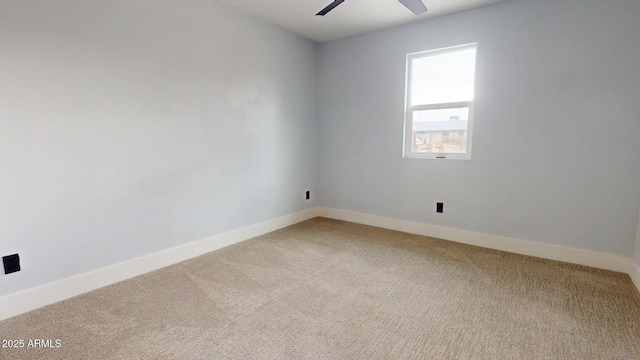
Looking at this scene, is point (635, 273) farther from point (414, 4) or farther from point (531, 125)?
point (414, 4)

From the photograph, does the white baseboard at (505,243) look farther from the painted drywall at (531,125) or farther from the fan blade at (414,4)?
the fan blade at (414,4)

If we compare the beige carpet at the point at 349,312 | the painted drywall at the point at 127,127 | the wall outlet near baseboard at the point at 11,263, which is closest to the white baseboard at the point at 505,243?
the beige carpet at the point at 349,312

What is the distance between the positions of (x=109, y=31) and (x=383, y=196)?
3205 millimetres

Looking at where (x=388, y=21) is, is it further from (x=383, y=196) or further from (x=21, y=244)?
(x=21, y=244)

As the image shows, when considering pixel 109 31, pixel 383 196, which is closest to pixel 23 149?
pixel 109 31

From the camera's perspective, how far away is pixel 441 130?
3377 mm

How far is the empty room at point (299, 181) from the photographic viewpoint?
1816 mm

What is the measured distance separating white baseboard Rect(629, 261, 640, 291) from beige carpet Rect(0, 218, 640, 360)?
5 cm

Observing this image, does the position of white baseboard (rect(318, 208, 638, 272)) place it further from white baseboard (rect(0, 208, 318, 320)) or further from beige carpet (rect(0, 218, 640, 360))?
white baseboard (rect(0, 208, 318, 320))

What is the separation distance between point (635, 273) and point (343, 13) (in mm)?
3460

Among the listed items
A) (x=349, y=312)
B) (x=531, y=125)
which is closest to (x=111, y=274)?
(x=349, y=312)

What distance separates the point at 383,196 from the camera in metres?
3.85

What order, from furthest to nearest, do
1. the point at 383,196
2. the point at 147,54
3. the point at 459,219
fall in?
the point at 383,196, the point at 459,219, the point at 147,54

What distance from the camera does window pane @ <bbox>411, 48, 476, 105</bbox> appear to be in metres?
3.17
